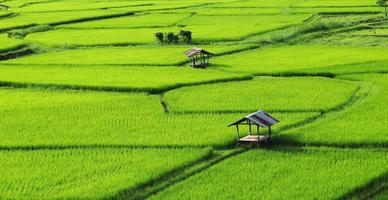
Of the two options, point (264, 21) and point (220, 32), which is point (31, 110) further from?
point (264, 21)

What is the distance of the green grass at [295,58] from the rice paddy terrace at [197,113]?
2.0 inches

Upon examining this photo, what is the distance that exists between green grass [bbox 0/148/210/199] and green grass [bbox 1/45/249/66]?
879cm

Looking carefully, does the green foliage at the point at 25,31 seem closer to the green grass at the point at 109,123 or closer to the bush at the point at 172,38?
the bush at the point at 172,38

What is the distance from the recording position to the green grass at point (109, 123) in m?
11.5

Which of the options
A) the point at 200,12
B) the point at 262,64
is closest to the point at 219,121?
the point at 262,64

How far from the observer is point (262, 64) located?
61.1 feet

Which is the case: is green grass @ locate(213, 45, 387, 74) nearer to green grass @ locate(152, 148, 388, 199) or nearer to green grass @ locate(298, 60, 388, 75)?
green grass @ locate(298, 60, 388, 75)

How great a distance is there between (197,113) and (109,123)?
1.65m

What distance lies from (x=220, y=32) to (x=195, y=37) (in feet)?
4.33

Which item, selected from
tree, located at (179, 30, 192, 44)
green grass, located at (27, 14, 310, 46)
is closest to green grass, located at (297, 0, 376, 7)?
green grass, located at (27, 14, 310, 46)

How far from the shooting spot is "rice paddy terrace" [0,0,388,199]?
939 cm

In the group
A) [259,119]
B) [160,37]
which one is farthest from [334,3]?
[259,119]

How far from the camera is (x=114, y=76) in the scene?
17594 millimetres

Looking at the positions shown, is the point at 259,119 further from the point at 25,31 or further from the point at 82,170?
the point at 25,31
